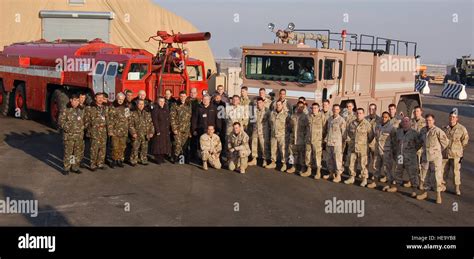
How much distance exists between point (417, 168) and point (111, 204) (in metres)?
5.64

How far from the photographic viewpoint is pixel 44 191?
9211 millimetres

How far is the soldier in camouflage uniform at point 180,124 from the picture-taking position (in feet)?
38.5

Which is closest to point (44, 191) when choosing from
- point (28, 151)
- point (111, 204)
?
point (111, 204)

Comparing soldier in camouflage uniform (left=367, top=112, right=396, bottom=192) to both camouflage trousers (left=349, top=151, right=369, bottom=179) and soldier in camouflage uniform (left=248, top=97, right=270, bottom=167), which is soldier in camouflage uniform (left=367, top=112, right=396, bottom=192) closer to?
camouflage trousers (left=349, top=151, right=369, bottom=179)

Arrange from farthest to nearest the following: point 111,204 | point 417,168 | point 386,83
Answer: point 386,83 < point 417,168 < point 111,204

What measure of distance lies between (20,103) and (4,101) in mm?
1111

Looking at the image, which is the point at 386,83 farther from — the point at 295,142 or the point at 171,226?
the point at 171,226

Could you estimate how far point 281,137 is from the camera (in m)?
11.4

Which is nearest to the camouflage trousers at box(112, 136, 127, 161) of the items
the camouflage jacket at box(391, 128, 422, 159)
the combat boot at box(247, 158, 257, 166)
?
the combat boot at box(247, 158, 257, 166)

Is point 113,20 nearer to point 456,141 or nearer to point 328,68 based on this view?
point 328,68

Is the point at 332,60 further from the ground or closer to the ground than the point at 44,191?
further from the ground

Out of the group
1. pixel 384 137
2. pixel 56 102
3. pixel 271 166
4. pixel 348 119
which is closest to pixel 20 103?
pixel 56 102

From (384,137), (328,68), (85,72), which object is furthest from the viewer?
(85,72)
